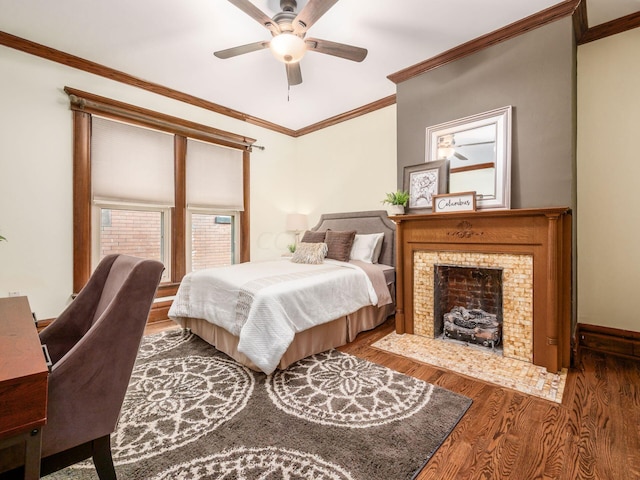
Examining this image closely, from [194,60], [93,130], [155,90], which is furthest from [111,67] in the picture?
[194,60]

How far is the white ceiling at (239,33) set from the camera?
2408 mm

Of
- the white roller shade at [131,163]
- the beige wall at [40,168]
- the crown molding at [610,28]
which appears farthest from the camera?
the white roller shade at [131,163]

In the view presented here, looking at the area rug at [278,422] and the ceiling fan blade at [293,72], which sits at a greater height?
the ceiling fan blade at [293,72]

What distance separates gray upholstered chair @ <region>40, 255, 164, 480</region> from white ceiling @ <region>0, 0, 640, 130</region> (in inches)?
95.1

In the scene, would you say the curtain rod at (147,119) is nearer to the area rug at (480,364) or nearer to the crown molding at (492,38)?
the crown molding at (492,38)

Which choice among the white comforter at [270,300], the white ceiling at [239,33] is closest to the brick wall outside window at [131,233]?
the white comforter at [270,300]

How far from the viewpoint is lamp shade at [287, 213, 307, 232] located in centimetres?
496

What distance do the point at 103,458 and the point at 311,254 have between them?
8.30ft

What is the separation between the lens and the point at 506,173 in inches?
104

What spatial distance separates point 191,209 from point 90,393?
3380mm

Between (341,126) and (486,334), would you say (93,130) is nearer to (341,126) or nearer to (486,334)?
(341,126)

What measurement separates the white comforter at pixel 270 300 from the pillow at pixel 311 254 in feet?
0.75

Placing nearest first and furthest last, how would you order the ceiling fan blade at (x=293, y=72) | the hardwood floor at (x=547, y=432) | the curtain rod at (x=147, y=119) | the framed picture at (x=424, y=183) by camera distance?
the hardwood floor at (x=547, y=432)
the ceiling fan blade at (x=293, y=72)
the framed picture at (x=424, y=183)
the curtain rod at (x=147, y=119)

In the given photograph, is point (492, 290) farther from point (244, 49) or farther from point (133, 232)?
point (133, 232)
